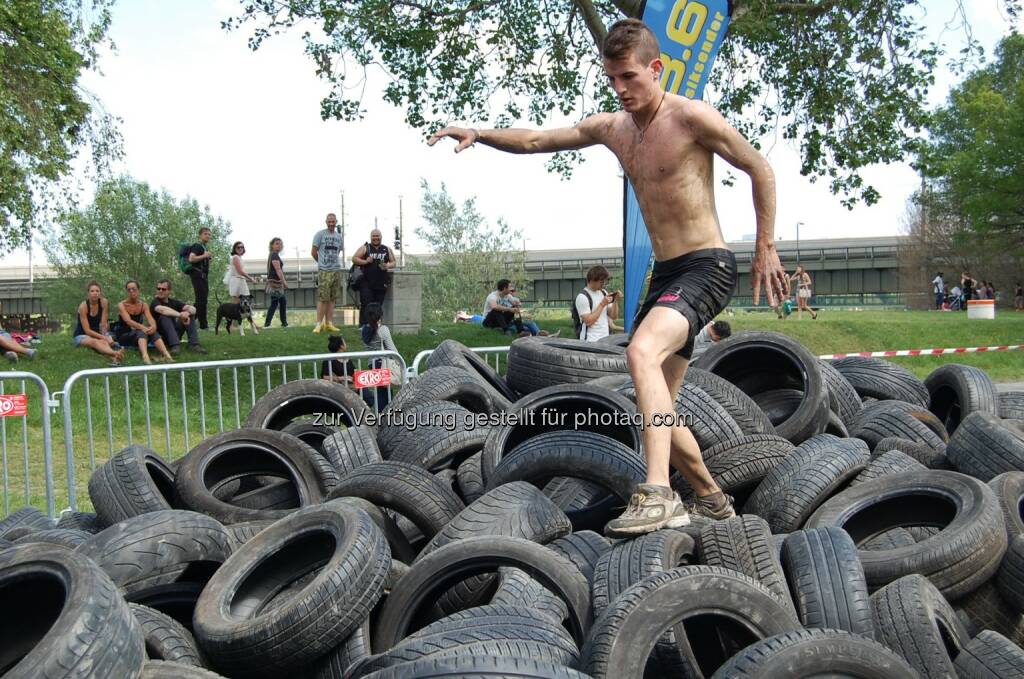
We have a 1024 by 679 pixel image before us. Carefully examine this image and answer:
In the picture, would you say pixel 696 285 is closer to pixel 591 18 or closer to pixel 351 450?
pixel 351 450

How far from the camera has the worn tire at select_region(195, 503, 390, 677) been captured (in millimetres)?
3410

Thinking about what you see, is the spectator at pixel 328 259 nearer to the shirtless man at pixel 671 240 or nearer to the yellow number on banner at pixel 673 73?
the yellow number on banner at pixel 673 73

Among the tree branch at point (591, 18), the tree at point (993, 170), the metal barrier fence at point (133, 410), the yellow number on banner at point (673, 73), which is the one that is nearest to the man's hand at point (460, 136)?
the metal barrier fence at point (133, 410)

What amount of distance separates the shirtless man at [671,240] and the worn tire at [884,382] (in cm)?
343

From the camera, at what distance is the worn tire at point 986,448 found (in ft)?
16.6

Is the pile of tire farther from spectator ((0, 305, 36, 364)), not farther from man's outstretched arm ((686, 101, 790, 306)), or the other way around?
spectator ((0, 305, 36, 364))

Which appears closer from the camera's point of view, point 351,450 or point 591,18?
point 351,450

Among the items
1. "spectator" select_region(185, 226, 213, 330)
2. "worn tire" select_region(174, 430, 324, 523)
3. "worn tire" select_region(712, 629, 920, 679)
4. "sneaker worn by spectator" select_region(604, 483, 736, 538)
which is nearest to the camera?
"worn tire" select_region(712, 629, 920, 679)

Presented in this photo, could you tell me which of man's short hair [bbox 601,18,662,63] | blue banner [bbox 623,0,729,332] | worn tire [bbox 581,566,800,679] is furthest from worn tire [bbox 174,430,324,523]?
blue banner [bbox 623,0,729,332]

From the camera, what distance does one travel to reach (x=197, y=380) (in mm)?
13625

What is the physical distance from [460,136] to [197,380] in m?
10.2

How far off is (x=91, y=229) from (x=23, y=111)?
34.7 metres

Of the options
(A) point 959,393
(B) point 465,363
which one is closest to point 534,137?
(B) point 465,363

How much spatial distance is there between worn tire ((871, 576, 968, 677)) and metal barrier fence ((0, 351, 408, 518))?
566 cm
